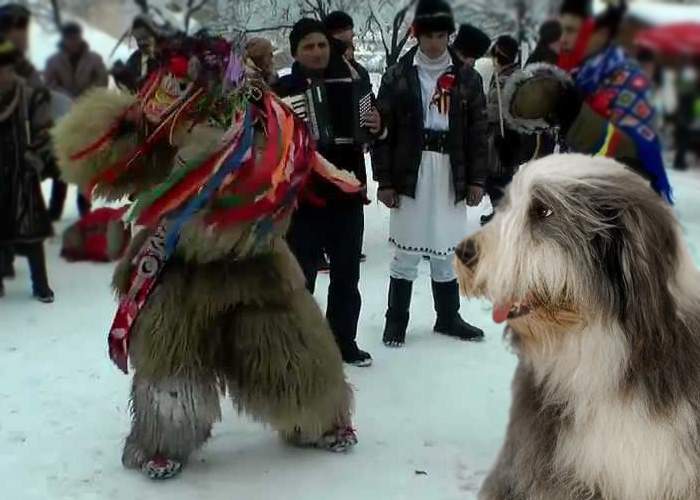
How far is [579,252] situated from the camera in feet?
6.37

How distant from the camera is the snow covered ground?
125 inches

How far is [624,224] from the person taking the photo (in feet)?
6.31

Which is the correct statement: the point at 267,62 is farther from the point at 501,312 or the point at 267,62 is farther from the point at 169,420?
the point at 501,312

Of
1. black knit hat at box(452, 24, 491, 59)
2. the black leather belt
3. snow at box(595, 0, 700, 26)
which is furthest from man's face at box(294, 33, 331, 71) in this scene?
snow at box(595, 0, 700, 26)

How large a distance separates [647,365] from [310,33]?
1962mm

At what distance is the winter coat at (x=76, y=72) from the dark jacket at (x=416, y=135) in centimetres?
138

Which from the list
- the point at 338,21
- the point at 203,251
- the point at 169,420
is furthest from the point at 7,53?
the point at 169,420

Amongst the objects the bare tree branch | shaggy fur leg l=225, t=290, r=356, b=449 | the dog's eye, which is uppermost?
the bare tree branch

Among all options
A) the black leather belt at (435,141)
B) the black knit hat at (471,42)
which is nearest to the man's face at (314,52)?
the black knit hat at (471,42)

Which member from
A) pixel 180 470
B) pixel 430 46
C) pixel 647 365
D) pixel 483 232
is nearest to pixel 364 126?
pixel 430 46

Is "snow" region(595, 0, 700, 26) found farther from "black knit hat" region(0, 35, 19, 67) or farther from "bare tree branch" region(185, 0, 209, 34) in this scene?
"black knit hat" region(0, 35, 19, 67)

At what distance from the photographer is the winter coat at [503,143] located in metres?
2.96

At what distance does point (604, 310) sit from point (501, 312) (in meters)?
0.23

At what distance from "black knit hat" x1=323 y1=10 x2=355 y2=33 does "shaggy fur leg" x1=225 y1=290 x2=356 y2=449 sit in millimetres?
962
